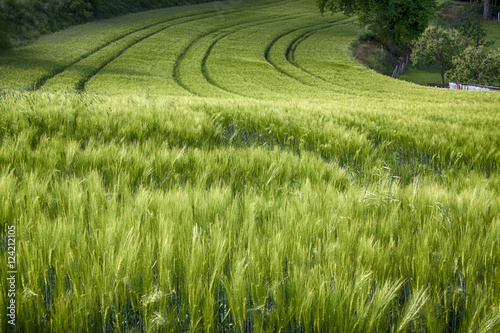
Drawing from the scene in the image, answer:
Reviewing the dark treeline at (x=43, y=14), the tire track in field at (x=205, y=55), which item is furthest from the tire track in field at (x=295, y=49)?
the dark treeline at (x=43, y=14)

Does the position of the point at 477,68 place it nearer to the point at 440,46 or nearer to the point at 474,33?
the point at 440,46

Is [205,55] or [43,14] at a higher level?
[43,14]

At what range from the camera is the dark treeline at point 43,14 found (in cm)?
3672

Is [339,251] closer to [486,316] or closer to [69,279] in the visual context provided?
[486,316]

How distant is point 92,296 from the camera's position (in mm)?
853

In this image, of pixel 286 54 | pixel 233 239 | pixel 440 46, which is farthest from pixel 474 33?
pixel 233 239

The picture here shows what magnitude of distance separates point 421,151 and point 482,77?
51.5 m

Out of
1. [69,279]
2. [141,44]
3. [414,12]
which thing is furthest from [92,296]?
[414,12]

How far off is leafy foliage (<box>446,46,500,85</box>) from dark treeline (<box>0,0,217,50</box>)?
5447 centimetres

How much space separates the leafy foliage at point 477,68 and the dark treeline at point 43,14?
54.5 m

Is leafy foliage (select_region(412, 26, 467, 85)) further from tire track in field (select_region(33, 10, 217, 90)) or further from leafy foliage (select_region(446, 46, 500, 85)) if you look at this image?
tire track in field (select_region(33, 10, 217, 90))

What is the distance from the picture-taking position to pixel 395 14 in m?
42.8

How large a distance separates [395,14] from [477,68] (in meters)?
13.8

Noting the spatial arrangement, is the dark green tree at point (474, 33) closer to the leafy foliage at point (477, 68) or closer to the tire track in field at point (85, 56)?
the leafy foliage at point (477, 68)
